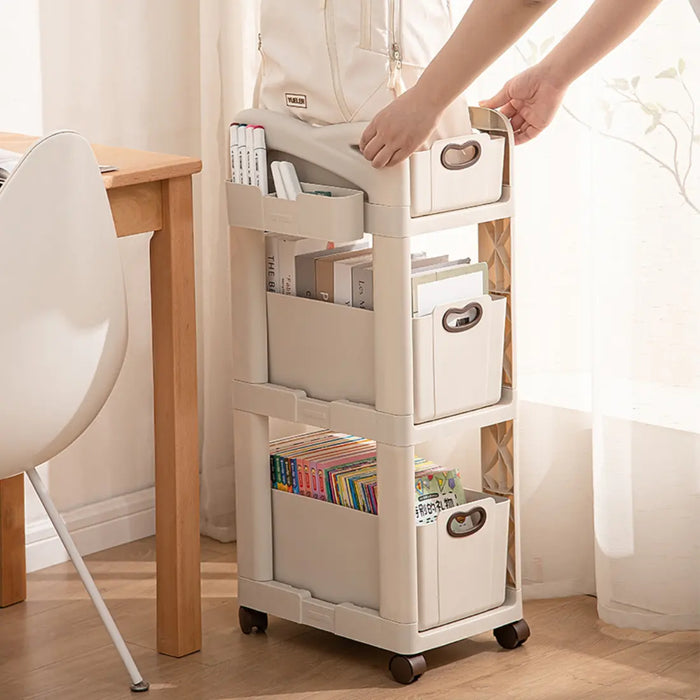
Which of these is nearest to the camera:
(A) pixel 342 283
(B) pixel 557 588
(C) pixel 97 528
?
(A) pixel 342 283

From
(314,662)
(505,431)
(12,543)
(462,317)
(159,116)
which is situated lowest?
(314,662)

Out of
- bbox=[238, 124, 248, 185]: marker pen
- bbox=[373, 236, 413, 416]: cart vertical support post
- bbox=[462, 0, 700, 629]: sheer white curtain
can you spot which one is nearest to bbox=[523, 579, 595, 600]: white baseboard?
bbox=[462, 0, 700, 629]: sheer white curtain

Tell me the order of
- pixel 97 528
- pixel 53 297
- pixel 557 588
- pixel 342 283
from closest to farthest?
1. pixel 53 297
2. pixel 342 283
3. pixel 557 588
4. pixel 97 528

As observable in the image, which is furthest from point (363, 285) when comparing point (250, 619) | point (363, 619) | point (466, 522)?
point (250, 619)

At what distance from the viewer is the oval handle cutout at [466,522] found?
2215mm

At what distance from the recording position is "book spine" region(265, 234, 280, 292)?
231cm

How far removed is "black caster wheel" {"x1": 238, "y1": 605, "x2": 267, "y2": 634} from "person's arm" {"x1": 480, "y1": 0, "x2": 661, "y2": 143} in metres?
0.90

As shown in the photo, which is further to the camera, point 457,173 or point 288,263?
point 288,263

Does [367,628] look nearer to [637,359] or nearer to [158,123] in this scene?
[637,359]

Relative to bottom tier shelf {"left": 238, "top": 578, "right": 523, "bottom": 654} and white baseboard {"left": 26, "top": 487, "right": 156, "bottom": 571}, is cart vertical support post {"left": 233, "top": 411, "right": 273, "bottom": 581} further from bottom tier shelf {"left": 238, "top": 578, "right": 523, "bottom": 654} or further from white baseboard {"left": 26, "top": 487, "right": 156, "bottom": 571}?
white baseboard {"left": 26, "top": 487, "right": 156, "bottom": 571}

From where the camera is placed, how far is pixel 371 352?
216 cm

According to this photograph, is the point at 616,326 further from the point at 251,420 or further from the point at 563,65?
the point at 251,420

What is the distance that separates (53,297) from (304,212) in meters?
0.43

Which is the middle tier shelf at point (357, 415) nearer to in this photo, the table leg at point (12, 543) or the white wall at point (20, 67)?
the table leg at point (12, 543)
